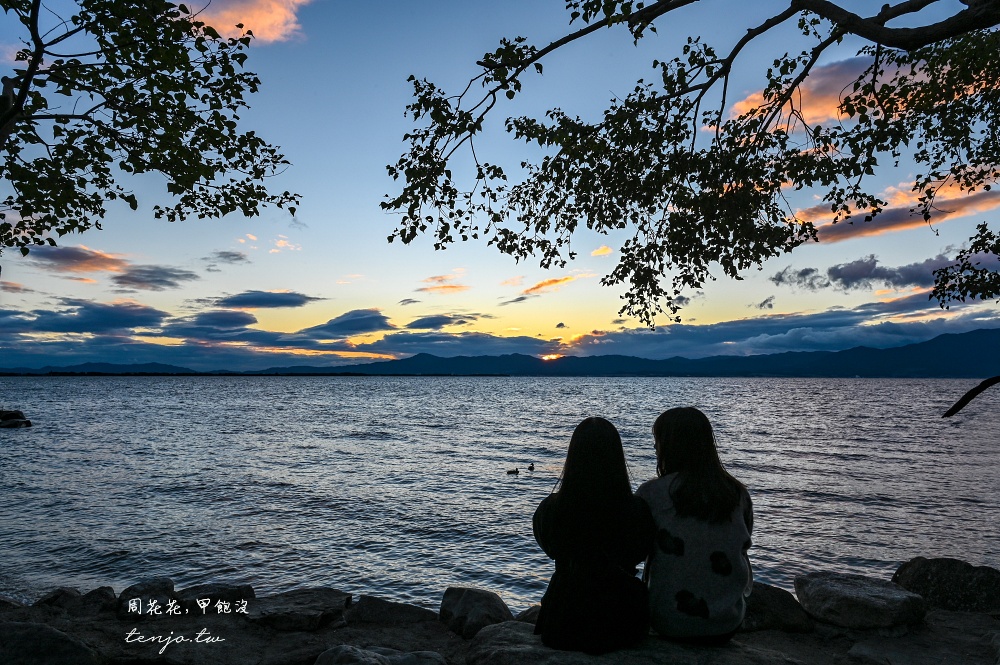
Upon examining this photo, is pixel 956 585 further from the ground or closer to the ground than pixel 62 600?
further from the ground

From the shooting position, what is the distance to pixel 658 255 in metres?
10.4

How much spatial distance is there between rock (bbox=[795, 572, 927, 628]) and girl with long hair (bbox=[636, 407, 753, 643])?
3.73 metres

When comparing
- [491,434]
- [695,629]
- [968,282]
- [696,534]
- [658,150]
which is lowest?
[491,434]

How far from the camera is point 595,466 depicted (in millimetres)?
4879

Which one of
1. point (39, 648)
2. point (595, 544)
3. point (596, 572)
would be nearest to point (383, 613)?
point (39, 648)

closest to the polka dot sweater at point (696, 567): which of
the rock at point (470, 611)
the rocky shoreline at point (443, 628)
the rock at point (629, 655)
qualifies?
the rock at point (629, 655)

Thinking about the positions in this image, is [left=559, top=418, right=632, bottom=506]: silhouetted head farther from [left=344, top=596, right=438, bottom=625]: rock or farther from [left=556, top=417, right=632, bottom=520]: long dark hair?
[left=344, top=596, right=438, bottom=625]: rock

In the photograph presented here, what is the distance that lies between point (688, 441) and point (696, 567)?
1169 mm

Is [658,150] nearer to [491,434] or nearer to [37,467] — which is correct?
[37,467]

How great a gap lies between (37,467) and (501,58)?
3184cm

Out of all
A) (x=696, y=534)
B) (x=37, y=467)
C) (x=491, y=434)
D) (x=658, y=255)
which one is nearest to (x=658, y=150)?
(x=658, y=255)

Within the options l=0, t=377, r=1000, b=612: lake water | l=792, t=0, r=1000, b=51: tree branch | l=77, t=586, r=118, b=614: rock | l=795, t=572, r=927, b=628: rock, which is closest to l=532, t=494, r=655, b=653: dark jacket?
l=795, t=572, r=927, b=628: rock

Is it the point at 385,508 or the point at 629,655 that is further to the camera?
the point at 385,508

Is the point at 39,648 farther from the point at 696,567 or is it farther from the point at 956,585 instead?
the point at 956,585
